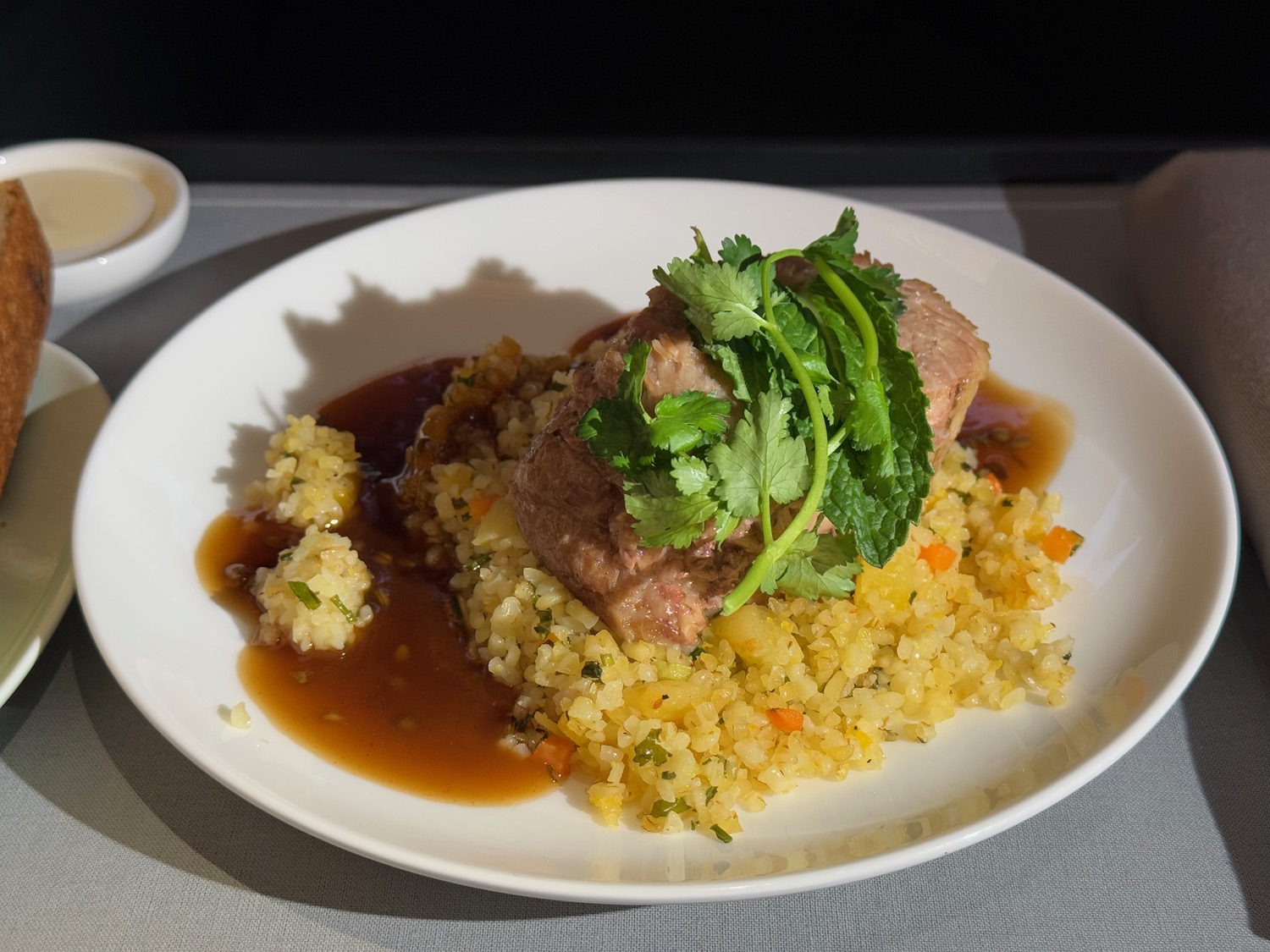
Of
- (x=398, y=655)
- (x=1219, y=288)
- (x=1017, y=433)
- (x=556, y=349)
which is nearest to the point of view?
(x=398, y=655)

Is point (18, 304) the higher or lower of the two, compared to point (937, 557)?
higher

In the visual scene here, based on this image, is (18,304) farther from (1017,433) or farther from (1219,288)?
(1219,288)

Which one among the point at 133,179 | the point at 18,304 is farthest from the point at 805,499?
the point at 133,179

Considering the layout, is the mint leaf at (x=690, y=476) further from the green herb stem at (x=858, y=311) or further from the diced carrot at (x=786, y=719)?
the diced carrot at (x=786, y=719)

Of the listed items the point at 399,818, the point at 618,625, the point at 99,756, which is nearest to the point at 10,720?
the point at 99,756

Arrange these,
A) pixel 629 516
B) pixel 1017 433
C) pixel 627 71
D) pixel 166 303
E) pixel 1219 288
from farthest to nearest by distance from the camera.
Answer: pixel 627 71
pixel 166 303
pixel 1219 288
pixel 1017 433
pixel 629 516

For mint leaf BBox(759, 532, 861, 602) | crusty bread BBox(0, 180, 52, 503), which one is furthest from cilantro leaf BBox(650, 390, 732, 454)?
crusty bread BBox(0, 180, 52, 503)
